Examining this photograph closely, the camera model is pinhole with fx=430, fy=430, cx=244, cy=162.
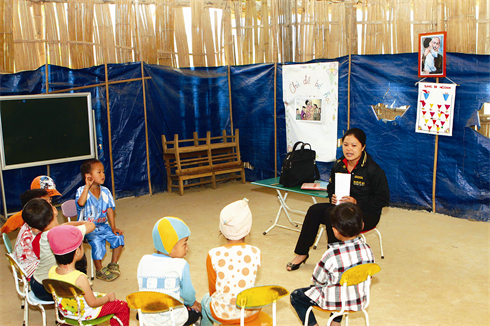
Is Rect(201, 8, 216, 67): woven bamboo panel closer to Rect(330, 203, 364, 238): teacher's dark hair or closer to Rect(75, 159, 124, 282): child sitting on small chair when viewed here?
Rect(75, 159, 124, 282): child sitting on small chair

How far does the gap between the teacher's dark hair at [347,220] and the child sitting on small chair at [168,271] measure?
890mm

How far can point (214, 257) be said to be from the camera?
89.4 inches

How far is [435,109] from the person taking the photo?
214 inches

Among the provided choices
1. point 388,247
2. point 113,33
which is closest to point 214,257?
point 388,247

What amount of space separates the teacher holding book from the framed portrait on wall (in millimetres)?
2180

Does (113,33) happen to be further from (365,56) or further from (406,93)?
(406,93)

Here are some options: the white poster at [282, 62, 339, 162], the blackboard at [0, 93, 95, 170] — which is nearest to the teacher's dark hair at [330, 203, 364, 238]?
the white poster at [282, 62, 339, 162]

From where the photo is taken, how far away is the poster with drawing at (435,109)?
5312 mm

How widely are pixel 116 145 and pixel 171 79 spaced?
4.85 ft

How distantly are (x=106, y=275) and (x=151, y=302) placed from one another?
206 centimetres

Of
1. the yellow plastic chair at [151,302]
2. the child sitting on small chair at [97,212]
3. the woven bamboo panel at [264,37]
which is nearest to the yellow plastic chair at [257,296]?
the yellow plastic chair at [151,302]

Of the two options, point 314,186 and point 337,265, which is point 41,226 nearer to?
point 337,265

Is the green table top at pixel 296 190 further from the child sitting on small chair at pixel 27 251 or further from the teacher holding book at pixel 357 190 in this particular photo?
the child sitting on small chair at pixel 27 251

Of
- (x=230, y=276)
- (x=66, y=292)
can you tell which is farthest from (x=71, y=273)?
(x=230, y=276)
